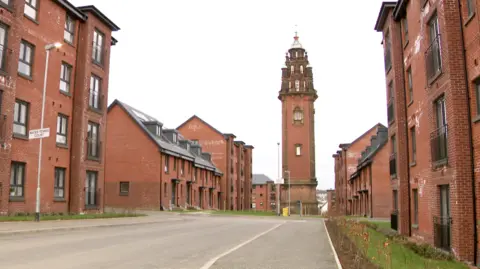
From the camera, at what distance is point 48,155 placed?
24.2 meters

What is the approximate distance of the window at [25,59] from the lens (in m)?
22.0

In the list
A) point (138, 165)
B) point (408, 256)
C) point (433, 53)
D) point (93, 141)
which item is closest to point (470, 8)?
point (433, 53)

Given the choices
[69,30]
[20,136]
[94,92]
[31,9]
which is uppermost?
[69,30]

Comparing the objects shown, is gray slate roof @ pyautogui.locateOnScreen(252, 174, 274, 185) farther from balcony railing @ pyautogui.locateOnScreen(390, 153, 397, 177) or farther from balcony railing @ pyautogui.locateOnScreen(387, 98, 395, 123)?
balcony railing @ pyautogui.locateOnScreen(390, 153, 397, 177)

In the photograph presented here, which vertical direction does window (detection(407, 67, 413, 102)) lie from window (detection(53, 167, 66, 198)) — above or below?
above

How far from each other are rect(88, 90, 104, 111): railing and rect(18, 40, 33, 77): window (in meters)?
5.16

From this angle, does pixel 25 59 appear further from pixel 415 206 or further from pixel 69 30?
pixel 415 206

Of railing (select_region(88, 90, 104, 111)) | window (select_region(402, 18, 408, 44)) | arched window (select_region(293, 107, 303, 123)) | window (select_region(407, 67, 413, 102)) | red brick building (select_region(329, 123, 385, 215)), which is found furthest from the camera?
arched window (select_region(293, 107, 303, 123))

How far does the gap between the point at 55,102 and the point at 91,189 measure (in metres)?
6.19

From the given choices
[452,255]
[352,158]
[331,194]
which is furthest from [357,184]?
[331,194]

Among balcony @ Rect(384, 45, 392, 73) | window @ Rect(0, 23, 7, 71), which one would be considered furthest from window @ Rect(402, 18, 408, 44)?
window @ Rect(0, 23, 7, 71)

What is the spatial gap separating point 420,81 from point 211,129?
178 ft

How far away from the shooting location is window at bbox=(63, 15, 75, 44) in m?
25.8

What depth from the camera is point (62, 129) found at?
25906 mm
